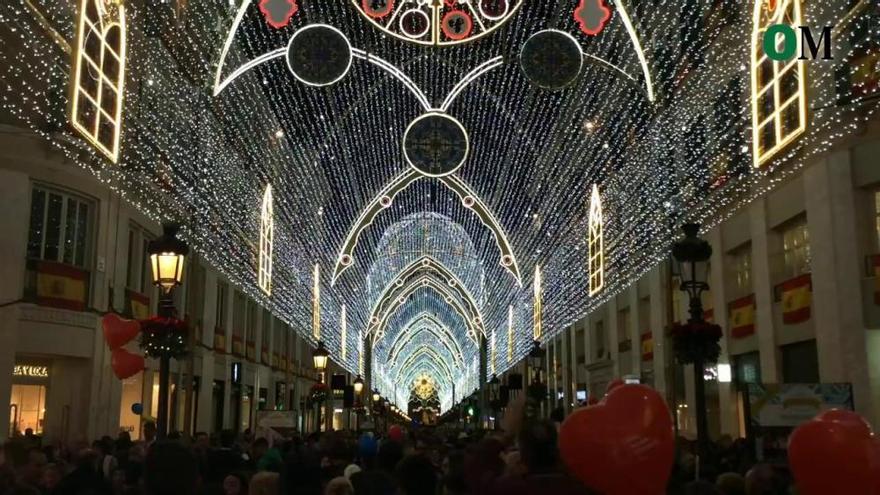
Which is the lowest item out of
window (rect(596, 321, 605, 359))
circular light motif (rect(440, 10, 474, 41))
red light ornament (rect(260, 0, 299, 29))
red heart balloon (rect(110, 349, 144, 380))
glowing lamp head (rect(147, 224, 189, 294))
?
red heart balloon (rect(110, 349, 144, 380))

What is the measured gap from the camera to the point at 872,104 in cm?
1828

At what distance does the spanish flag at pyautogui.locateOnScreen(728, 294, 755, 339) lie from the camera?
2428 centimetres

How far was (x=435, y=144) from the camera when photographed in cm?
2756

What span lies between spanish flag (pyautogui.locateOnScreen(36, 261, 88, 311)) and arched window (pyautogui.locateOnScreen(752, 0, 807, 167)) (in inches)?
587

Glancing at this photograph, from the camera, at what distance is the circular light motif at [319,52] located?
70.7 ft

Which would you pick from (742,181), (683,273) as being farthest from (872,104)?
(683,273)

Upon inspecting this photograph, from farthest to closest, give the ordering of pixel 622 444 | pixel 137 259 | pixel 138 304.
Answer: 1. pixel 137 259
2. pixel 138 304
3. pixel 622 444

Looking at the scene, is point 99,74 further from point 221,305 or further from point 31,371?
point 221,305

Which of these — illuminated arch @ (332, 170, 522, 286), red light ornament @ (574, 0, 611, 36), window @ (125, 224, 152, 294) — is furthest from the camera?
illuminated arch @ (332, 170, 522, 286)

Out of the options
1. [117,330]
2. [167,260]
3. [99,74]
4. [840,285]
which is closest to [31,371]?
[99,74]

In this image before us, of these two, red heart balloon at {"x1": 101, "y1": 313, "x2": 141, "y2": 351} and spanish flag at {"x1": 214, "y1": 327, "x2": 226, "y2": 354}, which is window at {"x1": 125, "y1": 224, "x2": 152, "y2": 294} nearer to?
spanish flag at {"x1": 214, "y1": 327, "x2": 226, "y2": 354}

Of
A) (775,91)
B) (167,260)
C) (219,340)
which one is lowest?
(167,260)

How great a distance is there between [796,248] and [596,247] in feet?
38.7

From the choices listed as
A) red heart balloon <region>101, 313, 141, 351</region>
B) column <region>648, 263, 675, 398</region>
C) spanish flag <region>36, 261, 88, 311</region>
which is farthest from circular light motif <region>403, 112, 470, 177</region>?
red heart balloon <region>101, 313, 141, 351</region>
